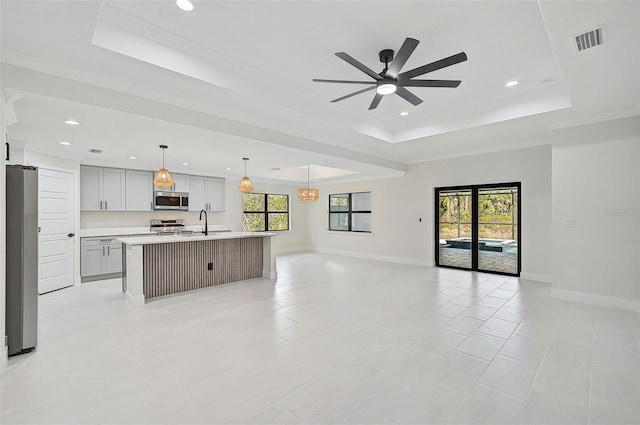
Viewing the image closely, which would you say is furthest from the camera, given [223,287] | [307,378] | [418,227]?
[418,227]

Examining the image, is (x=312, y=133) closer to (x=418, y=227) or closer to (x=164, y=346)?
(x=164, y=346)

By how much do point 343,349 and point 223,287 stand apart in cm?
301

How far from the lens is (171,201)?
7145 mm

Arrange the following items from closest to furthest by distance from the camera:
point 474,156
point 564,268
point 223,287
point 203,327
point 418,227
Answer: point 203,327, point 564,268, point 223,287, point 474,156, point 418,227

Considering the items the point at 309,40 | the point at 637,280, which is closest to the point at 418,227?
the point at 637,280

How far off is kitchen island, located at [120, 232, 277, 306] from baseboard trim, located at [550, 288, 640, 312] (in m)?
4.67

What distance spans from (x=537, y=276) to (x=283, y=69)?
5595mm

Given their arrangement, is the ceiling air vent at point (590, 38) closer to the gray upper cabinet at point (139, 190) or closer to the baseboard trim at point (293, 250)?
the gray upper cabinet at point (139, 190)

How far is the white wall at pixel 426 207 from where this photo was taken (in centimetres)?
545

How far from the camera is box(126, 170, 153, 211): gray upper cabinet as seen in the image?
660 centimetres

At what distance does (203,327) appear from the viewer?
11.0ft

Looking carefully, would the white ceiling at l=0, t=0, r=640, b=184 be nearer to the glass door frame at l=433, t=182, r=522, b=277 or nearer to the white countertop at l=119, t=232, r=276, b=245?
the glass door frame at l=433, t=182, r=522, b=277

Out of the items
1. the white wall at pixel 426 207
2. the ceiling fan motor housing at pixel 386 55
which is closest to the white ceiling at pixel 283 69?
the ceiling fan motor housing at pixel 386 55

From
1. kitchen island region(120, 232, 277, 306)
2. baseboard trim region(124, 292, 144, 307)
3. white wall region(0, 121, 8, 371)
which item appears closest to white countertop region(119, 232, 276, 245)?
kitchen island region(120, 232, 277, 306)
